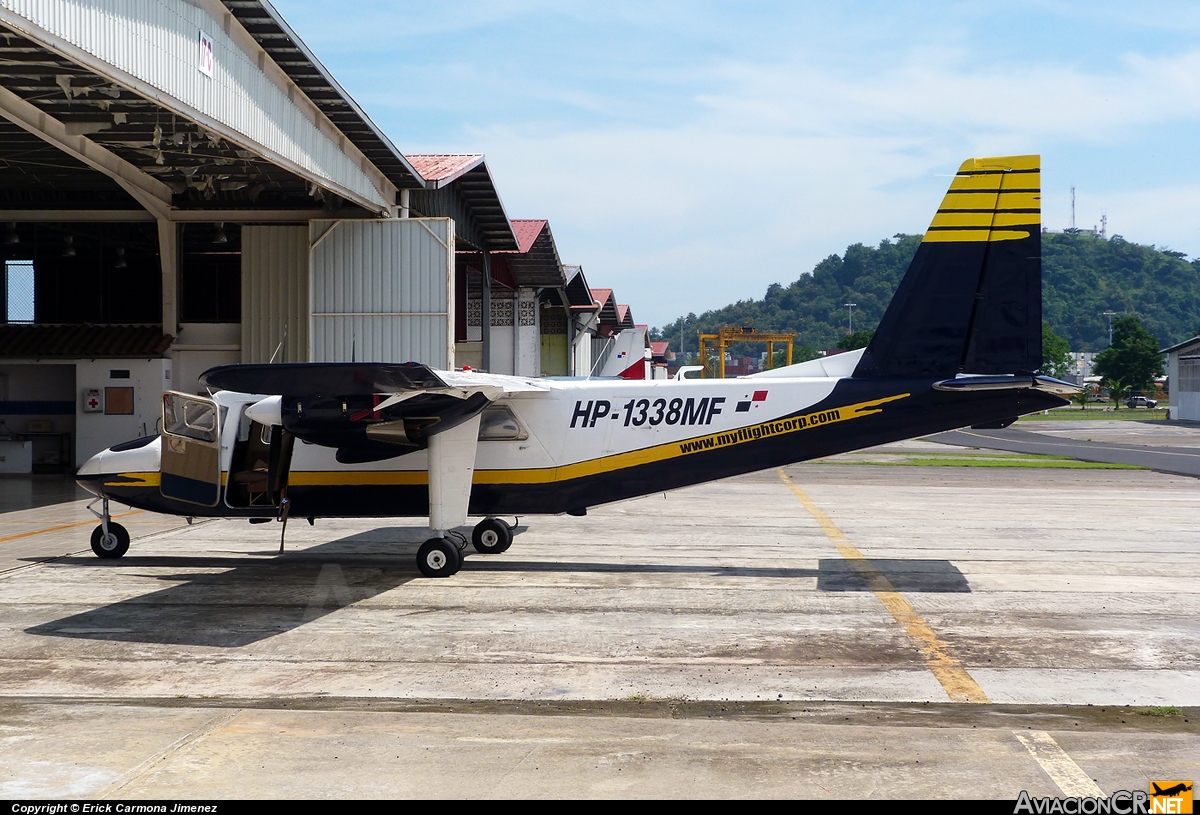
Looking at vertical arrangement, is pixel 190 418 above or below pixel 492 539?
above

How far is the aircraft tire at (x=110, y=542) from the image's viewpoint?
1366 cm

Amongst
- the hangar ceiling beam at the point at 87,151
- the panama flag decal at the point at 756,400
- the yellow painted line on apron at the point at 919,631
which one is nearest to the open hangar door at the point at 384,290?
the hangar ceiling beam at the point at 87,151

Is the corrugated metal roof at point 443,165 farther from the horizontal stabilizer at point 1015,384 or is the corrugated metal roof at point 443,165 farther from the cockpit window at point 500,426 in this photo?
the horizontal stabilizer at point 1015,384

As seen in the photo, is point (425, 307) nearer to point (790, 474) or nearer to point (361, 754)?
point (790, 474)

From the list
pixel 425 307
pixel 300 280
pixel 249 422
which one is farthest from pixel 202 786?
pixel 300 280

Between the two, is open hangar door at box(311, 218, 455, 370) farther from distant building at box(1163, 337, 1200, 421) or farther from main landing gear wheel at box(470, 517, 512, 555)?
distant building at box(1163, 337, 1200, 421)

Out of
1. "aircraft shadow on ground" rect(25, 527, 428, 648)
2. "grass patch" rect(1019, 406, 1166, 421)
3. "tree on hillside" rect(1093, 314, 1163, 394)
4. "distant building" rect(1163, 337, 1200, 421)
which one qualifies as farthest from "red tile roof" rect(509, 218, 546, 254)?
"tree on hillside" rect(1093, 314, 1163, 394)

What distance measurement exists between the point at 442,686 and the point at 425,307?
17.2 meters

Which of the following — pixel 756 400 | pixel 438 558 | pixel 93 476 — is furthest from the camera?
pixel 93 476

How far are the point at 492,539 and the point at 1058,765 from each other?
9.37 meters

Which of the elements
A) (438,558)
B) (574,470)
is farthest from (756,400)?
(438,558)

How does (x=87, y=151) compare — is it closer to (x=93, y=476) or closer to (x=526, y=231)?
(x=93, y=476)

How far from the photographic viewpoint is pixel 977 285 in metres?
12.3

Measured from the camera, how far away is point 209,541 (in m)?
15.6
